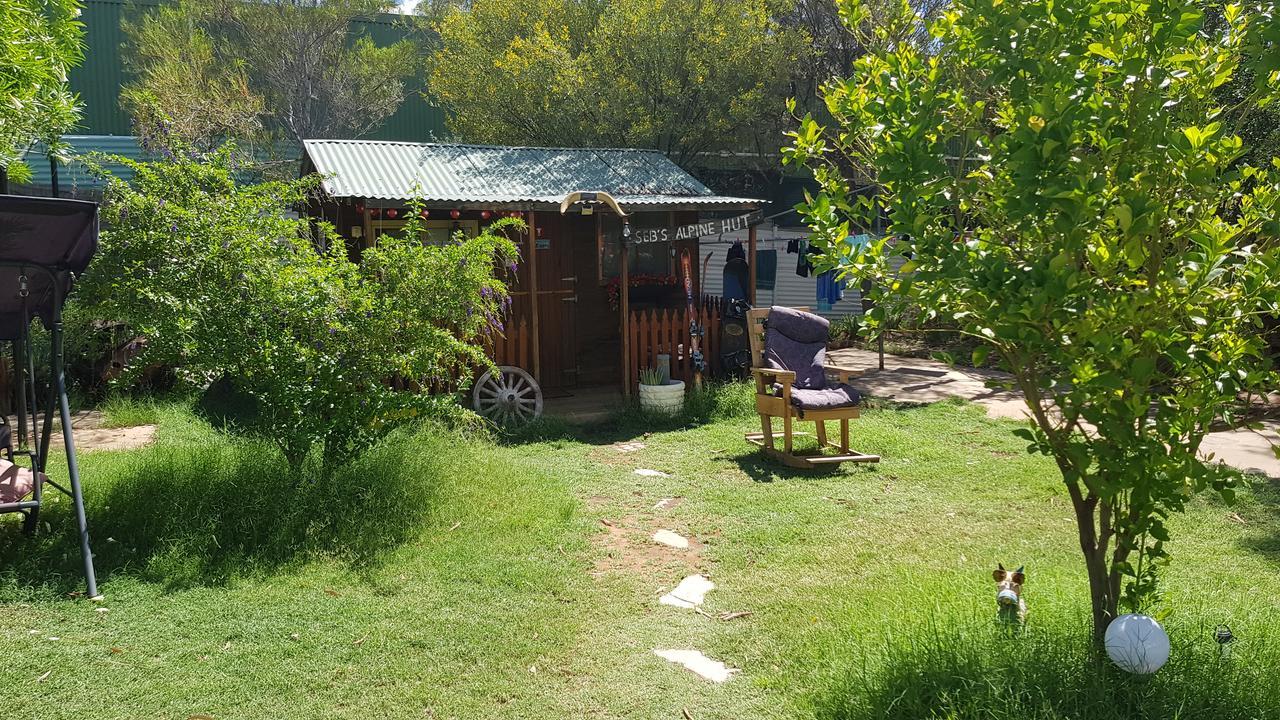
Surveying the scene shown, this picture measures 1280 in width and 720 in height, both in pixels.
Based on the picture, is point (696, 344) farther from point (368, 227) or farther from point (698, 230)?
point (368, 227)

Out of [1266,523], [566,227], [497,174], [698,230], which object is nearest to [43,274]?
[497,174]

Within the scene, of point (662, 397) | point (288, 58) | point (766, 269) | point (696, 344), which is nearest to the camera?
point (662, 397)

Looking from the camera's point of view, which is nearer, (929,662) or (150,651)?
(929,662)

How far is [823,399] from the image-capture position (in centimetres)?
741

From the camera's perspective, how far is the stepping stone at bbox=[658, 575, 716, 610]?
4.56m

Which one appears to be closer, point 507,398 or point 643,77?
point 507,398

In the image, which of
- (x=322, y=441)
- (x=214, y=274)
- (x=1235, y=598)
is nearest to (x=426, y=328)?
(x=322, y=441)

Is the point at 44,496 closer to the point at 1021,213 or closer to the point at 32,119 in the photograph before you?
the point at 32,119

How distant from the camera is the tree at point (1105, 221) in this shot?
8.63 ft

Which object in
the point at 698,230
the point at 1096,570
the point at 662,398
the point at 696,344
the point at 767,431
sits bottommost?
the point at 767,431

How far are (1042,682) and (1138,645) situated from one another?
0.33 meters

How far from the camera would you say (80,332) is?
A: 369 inches

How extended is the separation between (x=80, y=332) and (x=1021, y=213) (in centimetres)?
954

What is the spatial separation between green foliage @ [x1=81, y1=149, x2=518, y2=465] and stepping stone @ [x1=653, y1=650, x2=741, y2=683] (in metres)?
2.52
